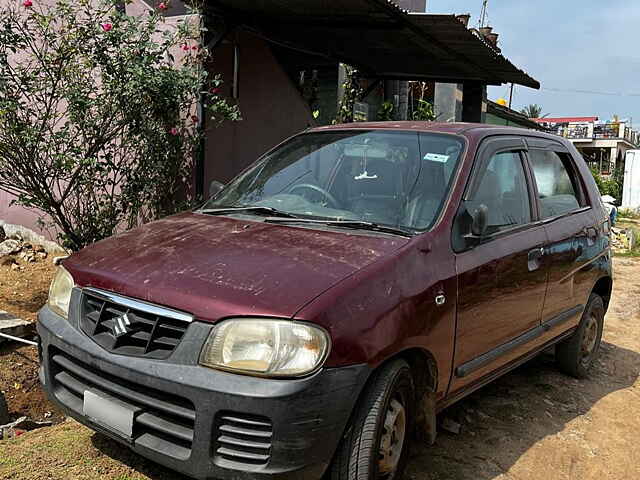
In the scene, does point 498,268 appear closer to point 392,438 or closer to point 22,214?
point 392,438

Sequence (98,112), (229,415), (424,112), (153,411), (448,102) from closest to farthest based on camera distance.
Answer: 1. (229,415)
2. (153,411)
3. (98,112)
4. (424,112)
5. (448,102)

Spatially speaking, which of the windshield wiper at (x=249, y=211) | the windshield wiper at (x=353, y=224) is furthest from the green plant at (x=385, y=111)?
the windshield wiper at (x=353, y=224)

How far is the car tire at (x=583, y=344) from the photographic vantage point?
15.6 ft

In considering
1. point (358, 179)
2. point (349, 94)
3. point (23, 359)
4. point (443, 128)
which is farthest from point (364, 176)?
point (349, 94)

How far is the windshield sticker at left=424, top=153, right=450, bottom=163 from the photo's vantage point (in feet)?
11.2

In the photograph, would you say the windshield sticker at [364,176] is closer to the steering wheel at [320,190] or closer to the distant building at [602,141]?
the steering wheel at [320,190]

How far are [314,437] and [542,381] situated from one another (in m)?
3.04

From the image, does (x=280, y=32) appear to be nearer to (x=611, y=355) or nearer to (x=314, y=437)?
(x=611, y=355)

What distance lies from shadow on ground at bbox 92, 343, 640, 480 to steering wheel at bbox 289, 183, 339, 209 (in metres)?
1.43

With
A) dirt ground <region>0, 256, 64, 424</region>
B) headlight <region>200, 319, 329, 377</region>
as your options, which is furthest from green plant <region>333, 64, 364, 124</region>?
headlight <region>200, 319, 329, 377</region>

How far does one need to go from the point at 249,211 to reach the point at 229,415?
4.74ft

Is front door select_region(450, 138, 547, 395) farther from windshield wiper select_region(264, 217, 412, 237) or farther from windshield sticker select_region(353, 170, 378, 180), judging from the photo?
windshield sticker select_region(353, 170, 378, 180)

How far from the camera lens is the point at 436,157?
11.3 feet

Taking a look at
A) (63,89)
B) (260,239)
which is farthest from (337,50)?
(260,239)
